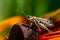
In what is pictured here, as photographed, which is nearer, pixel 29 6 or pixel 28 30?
pixel 28 30

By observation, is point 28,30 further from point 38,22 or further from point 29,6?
point 29,6

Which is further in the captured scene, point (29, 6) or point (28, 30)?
point (29, 6)

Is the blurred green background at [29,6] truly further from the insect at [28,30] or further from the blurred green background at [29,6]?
the insect at [28,30]

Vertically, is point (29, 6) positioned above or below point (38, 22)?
above

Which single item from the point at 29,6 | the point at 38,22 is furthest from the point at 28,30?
the point at 29,6

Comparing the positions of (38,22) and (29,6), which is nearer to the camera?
(38,22)

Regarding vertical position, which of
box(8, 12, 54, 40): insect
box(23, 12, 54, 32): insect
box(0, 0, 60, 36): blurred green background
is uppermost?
box(0, 0, 60, 36): blurred green background

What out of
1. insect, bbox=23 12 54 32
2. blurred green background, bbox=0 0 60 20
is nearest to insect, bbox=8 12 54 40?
insect, bbox=23 12 54 32

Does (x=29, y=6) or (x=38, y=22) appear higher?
(x=29, y=6)

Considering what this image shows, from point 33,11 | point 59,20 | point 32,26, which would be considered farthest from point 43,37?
point 33,11

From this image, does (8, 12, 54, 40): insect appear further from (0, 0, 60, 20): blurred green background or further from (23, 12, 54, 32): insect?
(0, 0, 60, 20): blurred green background

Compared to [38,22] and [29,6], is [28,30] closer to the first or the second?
[38,22]

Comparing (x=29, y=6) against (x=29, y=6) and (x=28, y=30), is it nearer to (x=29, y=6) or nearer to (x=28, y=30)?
(x=29, y=6)
